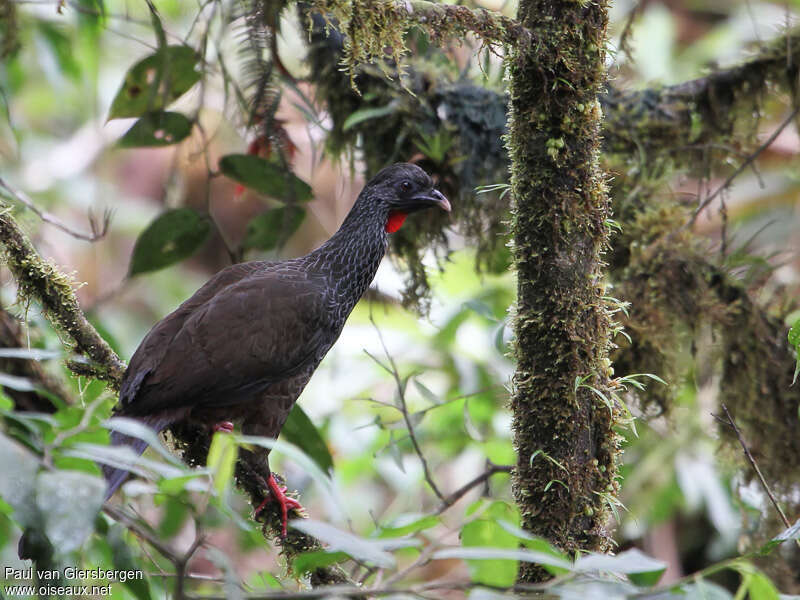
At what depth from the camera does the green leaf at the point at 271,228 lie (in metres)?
3.20

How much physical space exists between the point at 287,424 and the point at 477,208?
1.23 meters

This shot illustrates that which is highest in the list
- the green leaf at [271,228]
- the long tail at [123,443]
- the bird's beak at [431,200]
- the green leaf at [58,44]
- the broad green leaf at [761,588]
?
the green leaf at [58,44]

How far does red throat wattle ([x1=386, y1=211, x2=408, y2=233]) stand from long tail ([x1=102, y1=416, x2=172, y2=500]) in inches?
46.5

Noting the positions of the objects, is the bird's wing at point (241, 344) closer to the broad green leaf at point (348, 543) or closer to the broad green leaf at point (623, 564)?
the broad green leaf at point (348, 543)

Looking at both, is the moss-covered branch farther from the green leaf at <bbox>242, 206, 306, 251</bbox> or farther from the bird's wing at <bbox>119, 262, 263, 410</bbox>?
the green leaf at <bbox>242, 206, 306, 251</bbox>

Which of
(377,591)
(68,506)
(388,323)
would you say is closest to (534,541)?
(377,591)

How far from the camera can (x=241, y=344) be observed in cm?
270

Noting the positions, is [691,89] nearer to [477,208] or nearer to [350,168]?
[477,208]

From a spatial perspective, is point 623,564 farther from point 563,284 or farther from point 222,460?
point 563,284

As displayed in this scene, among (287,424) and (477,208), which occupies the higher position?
(477,208)

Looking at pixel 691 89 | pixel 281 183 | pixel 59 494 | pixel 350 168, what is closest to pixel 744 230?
pixel 691 89

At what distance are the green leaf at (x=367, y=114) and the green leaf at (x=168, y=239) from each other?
682mm

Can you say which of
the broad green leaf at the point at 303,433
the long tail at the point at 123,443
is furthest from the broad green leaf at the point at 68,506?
the broad green leaf at the point at 303,433

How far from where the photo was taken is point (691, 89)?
3572 mm
